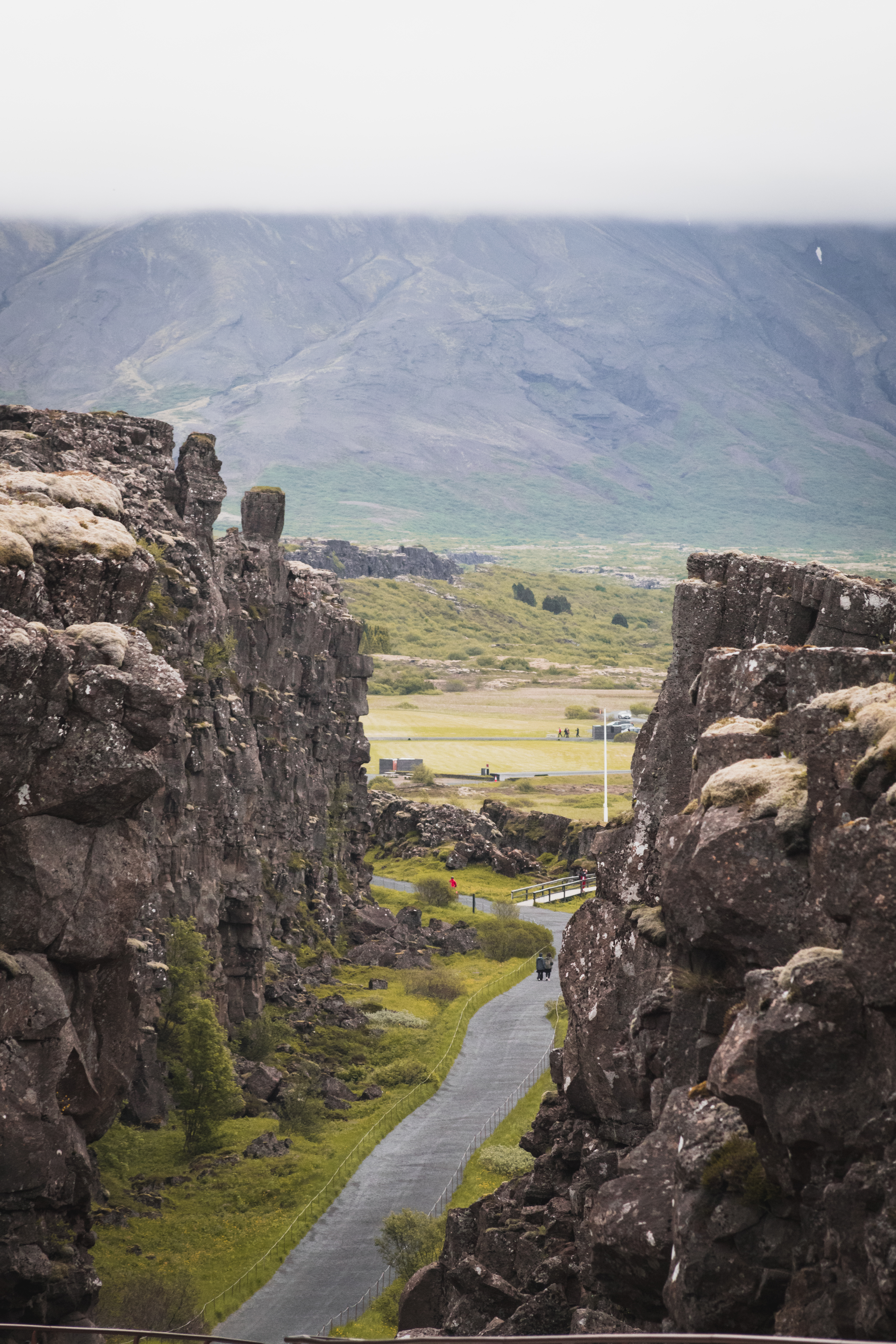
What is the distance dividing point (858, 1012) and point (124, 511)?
3072 centimetres

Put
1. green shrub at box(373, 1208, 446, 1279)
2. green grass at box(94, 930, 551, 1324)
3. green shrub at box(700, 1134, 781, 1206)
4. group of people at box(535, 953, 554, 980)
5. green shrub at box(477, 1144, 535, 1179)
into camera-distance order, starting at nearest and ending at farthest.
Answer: green shrub at box(700, 1134, 781, 1206) < green grass at box(94, 930, 551, 1324) < green shrub at box(373, 1208, 446, 1279) < green shrub at box(477, 1144, 535, 1179) < group of people at box(535, 953, 554, 980)

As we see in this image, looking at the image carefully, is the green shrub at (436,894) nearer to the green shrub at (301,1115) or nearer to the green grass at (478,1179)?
the green grass at (478,1179)

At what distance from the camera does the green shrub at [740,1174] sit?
812 inches

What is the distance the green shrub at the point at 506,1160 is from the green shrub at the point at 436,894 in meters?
58.1

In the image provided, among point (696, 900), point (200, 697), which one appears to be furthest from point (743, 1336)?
point (200, 697)

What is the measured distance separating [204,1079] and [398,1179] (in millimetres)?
9650

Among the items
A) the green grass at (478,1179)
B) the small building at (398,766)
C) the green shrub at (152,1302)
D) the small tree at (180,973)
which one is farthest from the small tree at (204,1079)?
the small building at (398,766)

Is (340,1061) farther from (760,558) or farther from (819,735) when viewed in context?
(819,735)

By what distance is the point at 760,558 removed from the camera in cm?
3919

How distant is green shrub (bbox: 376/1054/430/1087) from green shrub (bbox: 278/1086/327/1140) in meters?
5.24

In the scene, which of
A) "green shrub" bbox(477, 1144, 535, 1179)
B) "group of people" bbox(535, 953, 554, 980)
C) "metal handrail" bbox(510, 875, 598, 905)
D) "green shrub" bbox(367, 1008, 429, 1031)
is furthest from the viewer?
"metal handrail" bbox(510, 875, 598, 905)

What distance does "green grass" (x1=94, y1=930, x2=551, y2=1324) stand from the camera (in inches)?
1868

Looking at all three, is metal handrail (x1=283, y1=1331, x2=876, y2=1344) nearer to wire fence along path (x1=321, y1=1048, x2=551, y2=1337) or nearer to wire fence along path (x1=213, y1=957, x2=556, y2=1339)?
wire fence along path (x1=321, y1=1048, x2=551, y2=1337)

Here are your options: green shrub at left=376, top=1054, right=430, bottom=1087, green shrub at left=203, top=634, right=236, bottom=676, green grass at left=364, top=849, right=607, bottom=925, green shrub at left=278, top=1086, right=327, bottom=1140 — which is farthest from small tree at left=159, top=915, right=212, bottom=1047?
green grass at left=364, top=849, right=607, bottom=925
